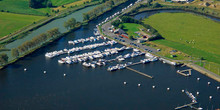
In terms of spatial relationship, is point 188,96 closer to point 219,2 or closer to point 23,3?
point 219,2

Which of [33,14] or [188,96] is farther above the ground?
[33,14]

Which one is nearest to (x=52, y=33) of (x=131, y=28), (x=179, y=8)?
(x=131, y=28)

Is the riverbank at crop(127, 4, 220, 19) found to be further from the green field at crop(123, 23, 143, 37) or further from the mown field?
the mown field

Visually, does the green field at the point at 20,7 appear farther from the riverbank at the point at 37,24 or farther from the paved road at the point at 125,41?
the paved road at the point at 125,41

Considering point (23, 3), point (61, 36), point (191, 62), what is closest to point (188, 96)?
point (191, 62)

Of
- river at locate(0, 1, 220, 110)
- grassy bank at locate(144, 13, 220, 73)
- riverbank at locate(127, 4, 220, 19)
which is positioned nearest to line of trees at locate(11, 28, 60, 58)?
river at locate(0, 1, 220, 110)

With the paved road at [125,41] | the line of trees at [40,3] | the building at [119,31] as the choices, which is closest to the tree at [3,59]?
the paved road at [125,41]
